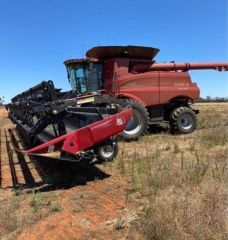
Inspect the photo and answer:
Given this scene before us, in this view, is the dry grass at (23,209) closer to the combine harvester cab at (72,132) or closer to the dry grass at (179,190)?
the combine harvester cab at (72,132)

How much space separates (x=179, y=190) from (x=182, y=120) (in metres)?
7.98

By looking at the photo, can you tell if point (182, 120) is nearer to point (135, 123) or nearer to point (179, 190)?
point (135, 123)

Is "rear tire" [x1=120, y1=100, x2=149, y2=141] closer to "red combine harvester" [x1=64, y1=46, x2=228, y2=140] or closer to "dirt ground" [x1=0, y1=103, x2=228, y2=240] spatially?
"red combine harvester" [x1=64, y1=46, x2=228, y2=140]

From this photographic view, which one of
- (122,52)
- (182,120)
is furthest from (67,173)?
(182,120)

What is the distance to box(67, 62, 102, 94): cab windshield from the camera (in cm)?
1327

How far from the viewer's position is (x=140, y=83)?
42.0 feet

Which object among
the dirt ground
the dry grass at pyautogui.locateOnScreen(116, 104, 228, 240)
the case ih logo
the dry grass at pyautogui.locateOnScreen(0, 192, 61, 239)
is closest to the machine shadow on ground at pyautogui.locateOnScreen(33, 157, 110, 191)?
the dirt ground

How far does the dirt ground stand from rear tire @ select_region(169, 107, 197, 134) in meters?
4.33

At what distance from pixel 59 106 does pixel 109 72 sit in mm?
6254

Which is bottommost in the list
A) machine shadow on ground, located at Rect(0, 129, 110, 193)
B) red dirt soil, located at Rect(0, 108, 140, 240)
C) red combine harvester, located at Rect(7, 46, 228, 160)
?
red dirt soil, located at Rect(0, 108, 140, 240)

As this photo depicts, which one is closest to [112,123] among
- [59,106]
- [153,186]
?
[59,106]

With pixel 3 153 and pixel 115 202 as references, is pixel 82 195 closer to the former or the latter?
pixel 115 202

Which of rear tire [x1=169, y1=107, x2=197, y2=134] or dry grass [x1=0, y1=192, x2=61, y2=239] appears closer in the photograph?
dry grass [x1=0, y1=192, x2=61, y2=239]

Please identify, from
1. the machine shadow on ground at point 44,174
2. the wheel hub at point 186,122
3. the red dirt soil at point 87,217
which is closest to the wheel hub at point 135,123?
the wheel hub at point 186,122
